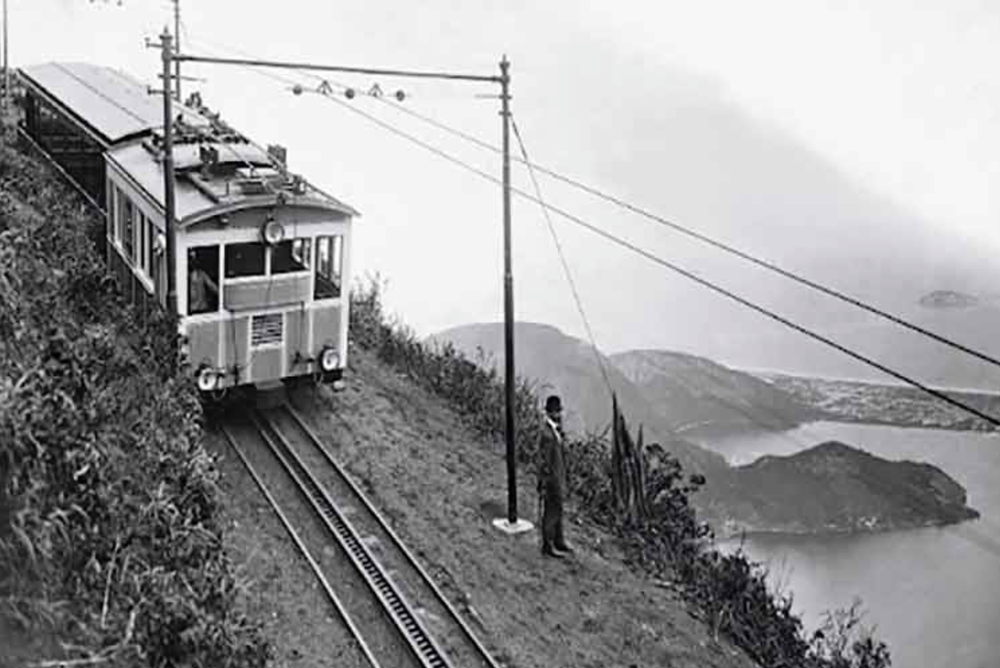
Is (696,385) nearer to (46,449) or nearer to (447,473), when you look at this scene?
(447,473)

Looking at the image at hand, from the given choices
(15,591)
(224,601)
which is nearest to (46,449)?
(15,591)

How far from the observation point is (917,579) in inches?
625

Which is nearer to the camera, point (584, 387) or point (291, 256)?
point (291, 256)

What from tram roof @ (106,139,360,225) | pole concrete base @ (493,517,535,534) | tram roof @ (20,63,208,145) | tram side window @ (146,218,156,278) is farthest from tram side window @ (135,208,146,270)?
pole concrete base @ (493,517,535,534)

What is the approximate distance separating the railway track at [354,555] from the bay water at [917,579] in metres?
5.79

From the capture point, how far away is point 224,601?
7027 millimetres

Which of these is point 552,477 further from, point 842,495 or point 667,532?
point 842,495

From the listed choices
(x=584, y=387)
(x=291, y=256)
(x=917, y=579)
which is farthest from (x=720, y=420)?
(x=291, y=256)

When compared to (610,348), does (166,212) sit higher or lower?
higher

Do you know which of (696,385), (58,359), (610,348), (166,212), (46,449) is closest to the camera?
(46,449)

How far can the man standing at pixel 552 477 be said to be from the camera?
1011 cm

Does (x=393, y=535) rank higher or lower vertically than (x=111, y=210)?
lower

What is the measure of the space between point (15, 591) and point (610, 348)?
25.5 metres

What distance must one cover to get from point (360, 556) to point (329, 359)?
2.92 meters
